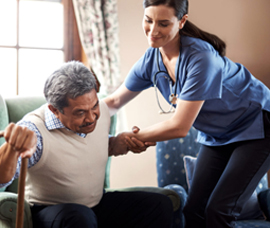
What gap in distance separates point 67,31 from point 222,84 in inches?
69.2

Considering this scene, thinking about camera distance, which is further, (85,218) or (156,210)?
(156,210)

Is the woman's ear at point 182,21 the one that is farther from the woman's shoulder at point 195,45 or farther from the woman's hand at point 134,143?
the woman's hand at point 134,143

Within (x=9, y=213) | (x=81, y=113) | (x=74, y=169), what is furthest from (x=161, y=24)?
(x=9, y=213)

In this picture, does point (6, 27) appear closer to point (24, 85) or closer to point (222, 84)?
point (24, 85)

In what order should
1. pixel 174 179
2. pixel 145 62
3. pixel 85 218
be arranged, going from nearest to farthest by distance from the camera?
pixel 85 218 → pixel 145 62 → pixel 174 179

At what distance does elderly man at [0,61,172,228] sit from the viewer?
1481mm

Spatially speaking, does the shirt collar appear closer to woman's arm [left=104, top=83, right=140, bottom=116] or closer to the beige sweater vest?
the beige sweater vest

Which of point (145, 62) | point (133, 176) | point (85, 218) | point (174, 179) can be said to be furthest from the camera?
point (133, 176)

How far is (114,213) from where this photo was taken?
1.70m

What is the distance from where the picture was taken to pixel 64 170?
156 centimetres

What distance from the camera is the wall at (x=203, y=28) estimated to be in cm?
303

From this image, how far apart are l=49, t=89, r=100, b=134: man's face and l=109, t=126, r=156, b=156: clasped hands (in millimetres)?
328

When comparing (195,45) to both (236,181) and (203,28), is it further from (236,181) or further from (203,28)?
(203,28)

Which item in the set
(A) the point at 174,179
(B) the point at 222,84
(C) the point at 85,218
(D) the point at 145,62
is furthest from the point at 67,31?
(C) the point at 85,218
